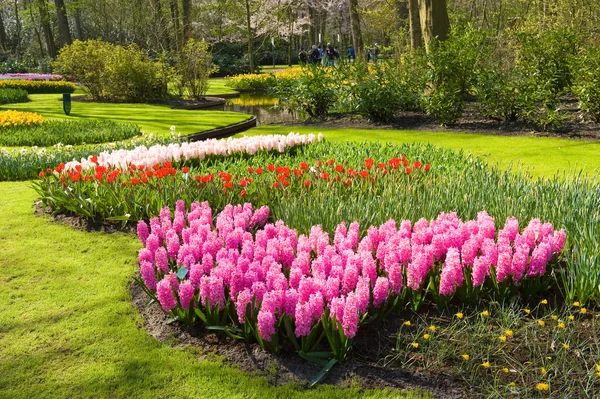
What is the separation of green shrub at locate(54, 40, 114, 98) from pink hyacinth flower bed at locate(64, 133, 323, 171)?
1449cm

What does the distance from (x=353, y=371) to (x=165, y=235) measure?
191cm

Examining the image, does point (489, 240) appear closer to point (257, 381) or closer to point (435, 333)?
point (435, 333)

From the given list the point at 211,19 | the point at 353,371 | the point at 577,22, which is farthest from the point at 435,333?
the point at 211,19

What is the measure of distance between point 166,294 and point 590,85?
1032 cm

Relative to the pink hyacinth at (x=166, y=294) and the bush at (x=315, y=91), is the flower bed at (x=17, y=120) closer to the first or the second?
the bush at (x=315, y=91)

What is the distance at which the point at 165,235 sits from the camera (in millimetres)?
4461

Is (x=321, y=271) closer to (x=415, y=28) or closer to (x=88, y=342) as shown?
(x=88, y=342)

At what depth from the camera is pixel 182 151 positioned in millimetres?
7965

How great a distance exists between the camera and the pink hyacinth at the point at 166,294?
363 cm

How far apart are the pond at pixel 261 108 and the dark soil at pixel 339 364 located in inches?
494

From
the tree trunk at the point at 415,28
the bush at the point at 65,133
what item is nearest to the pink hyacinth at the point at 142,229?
the bush at the point at 65,133

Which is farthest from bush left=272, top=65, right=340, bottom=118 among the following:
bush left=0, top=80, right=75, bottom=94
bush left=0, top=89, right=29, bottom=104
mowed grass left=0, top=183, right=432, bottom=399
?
bush left=0, top=80, right=75, bottom=94

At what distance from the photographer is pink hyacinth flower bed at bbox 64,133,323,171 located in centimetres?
727

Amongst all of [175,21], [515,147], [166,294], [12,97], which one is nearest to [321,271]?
[166,294]
